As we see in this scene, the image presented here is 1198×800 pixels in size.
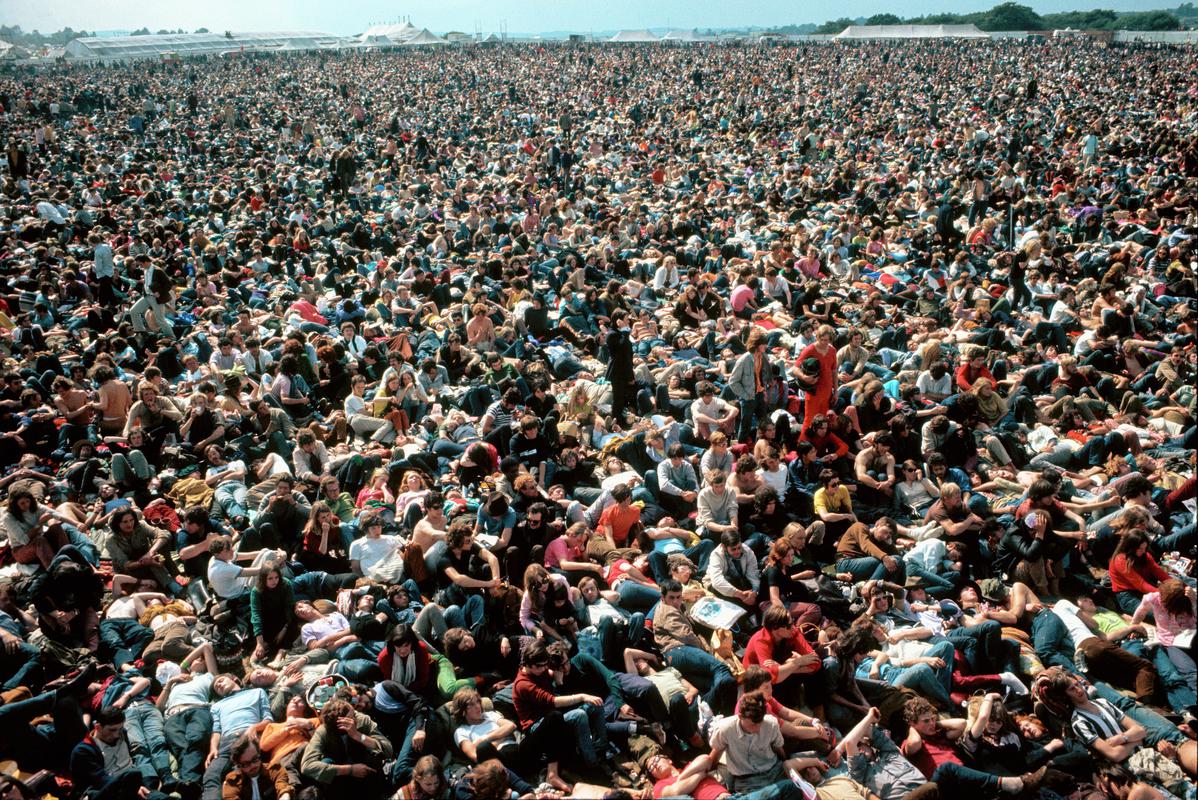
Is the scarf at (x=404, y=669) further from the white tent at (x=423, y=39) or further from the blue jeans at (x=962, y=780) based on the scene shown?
the white tent at (x=423, y=39)

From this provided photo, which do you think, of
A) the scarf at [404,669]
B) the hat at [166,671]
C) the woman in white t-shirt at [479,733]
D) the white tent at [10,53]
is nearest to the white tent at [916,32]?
the white tent at [10,53]

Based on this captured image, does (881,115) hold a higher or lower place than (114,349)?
higher

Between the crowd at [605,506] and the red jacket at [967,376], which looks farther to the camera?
the red jacket at [967,376]

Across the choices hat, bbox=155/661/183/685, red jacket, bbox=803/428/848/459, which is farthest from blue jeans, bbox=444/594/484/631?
red jacket, bbox=803/428/848/459

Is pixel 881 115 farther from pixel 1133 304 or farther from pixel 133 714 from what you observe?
pixel 133 714

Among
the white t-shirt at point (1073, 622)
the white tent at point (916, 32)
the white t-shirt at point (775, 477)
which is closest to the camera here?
the white t-shirt at point (1073, 622)

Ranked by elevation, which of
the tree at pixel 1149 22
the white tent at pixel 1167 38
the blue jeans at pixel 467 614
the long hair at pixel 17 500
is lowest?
the blue jeans at pixel 467 614

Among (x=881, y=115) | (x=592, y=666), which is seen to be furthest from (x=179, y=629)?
(x=881, y=115)
